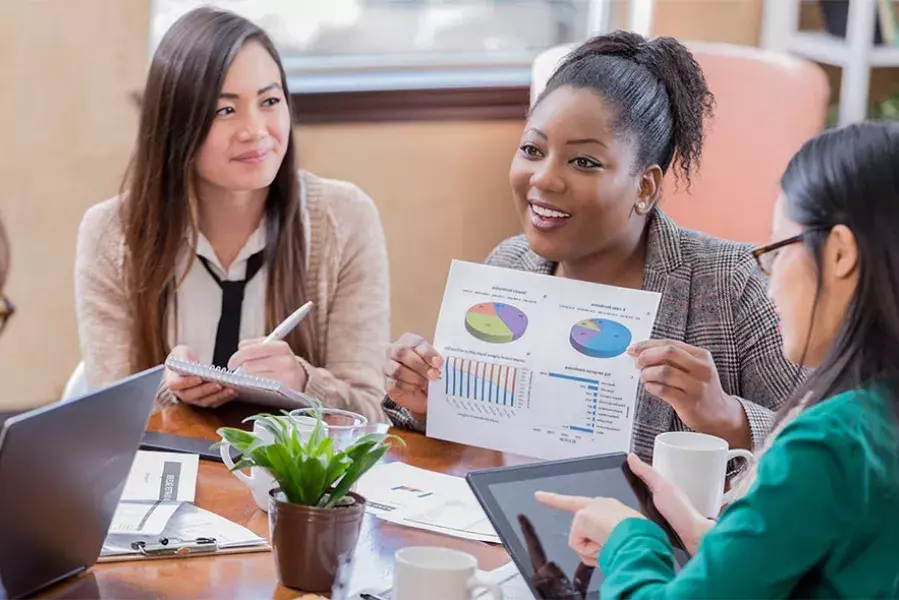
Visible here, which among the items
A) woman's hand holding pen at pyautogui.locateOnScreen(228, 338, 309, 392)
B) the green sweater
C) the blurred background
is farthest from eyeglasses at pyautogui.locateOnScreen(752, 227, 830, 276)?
the blurred background

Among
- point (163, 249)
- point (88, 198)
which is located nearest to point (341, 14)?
point (88, 198)

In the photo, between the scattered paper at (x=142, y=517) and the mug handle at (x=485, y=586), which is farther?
the scattered paper at (x=142, y=517)

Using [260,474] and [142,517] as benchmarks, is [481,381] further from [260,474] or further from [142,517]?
[142,517]

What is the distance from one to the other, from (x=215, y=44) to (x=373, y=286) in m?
0.55

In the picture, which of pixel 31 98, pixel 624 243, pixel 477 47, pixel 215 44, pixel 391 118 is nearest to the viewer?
pixel 624 243

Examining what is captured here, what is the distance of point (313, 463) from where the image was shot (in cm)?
131

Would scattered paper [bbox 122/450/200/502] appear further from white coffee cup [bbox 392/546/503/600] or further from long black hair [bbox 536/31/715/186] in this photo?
long black hair [bbox 536/31/715/186]

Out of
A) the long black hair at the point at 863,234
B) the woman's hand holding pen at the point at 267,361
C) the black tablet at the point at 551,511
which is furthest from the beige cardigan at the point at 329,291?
the long black hair at the point at 863,234

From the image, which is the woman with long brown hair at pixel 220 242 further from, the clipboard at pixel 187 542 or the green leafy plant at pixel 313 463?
the green leafy plant at pixel 313 463

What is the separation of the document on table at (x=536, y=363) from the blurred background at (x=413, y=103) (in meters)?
1.30

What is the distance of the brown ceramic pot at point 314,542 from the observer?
4.23 feet

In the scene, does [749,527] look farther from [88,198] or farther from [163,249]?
[88,198]

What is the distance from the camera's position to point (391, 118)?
353cm

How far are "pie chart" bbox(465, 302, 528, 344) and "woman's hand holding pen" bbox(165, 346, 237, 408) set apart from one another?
48 cm
